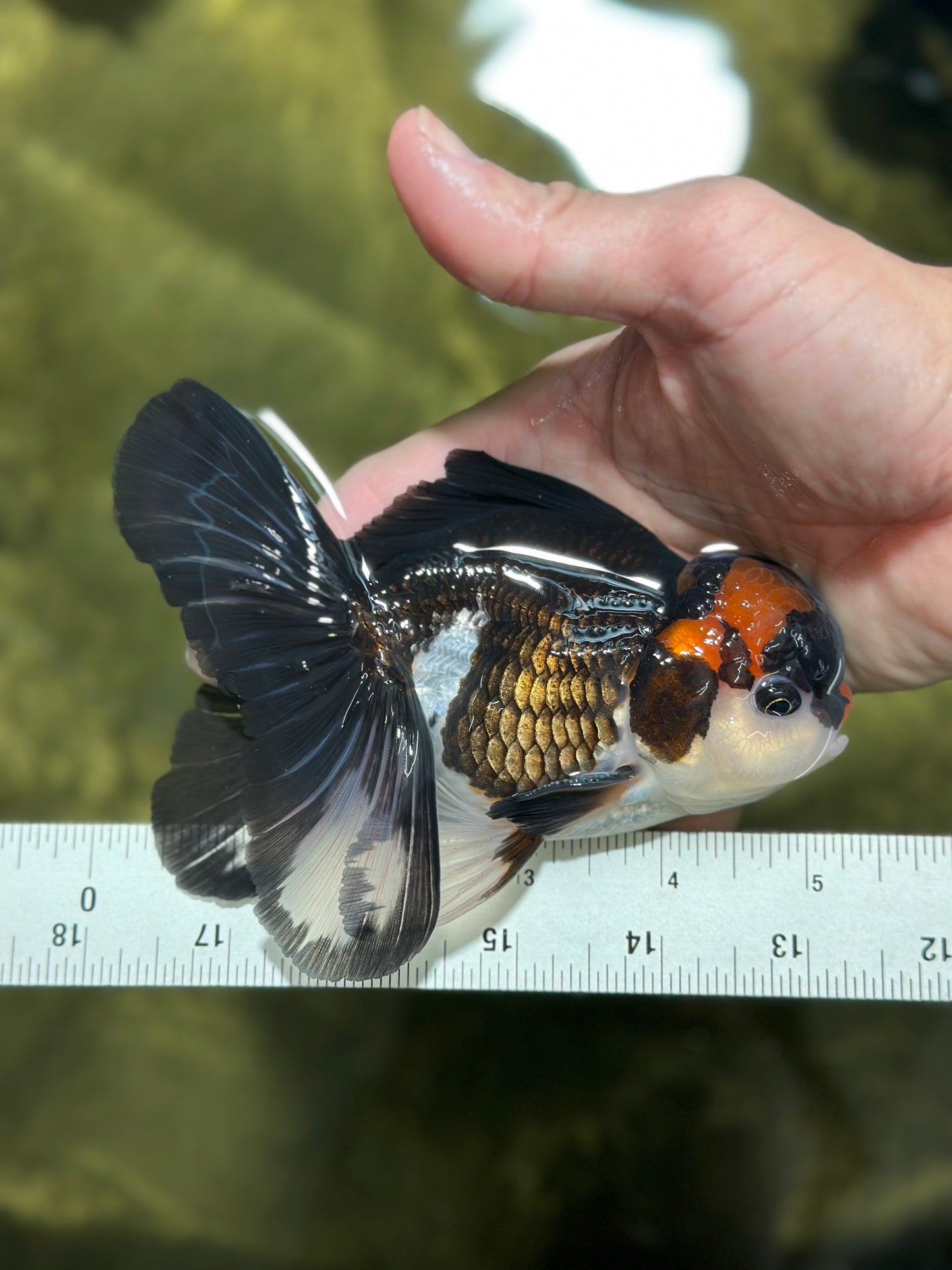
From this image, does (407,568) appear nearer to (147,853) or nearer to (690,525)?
(690,525)

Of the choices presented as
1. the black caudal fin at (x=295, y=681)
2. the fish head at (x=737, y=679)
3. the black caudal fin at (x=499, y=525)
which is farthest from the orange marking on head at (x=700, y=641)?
the black caudal fin at (x=295, y=681)

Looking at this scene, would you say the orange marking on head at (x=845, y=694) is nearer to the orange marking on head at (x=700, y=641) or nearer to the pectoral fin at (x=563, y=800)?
the orange marking on head at (x=700, y=641)

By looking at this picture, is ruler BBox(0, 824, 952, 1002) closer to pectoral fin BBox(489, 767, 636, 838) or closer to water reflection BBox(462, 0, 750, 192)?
pectoral fin BBox(489, 767, 636, 838)

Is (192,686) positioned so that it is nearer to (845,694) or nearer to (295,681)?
(295,681)

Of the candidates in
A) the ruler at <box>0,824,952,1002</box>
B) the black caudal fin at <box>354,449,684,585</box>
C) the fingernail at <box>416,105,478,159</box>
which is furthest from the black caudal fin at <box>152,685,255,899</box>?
the fingernail at <box>416,105,478,159</box>

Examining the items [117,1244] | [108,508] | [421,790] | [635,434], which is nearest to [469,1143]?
[117,1244]

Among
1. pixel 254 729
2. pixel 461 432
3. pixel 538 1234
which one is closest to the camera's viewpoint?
pixel 254 729
